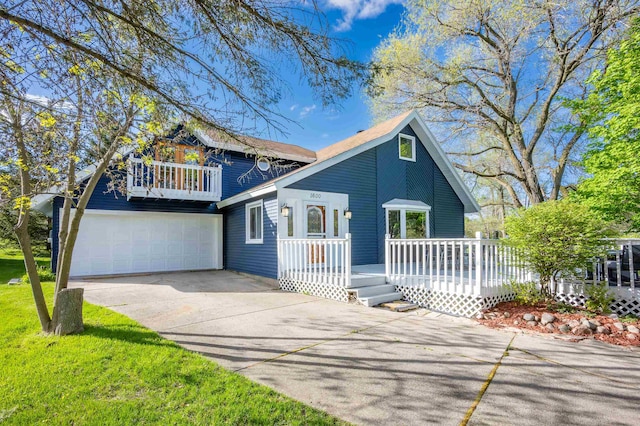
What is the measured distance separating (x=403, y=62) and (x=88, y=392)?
14.1 meters

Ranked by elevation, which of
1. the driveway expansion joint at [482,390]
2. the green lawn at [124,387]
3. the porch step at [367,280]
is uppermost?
the porch step at [367,280]

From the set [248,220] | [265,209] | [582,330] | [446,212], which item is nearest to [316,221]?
[265,209]

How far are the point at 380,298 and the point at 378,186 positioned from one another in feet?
16.9

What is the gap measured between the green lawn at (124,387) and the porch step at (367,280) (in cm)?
426

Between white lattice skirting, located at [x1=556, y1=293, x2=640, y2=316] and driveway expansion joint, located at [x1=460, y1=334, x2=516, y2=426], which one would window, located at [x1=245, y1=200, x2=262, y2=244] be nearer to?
driveway expansion joint, located at [x1=460, y1=334, x2=516, y2=426]

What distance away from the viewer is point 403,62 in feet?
43.8

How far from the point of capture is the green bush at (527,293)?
6.44m

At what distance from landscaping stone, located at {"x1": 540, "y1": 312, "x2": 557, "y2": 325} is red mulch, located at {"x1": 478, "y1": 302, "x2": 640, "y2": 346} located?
6 centimetres

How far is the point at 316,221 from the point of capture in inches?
396

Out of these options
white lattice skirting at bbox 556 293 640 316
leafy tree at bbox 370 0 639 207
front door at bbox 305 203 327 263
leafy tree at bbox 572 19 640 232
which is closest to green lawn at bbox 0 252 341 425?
front door at bbox 305 203 327 263

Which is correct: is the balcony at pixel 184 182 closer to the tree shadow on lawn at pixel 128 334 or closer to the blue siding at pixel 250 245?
the blue siding at pixel 250 245

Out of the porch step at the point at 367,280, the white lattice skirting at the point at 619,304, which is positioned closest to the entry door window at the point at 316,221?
the porch step at the point at 367,280

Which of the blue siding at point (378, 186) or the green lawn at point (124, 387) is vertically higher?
the blue siding at point (378, 186)

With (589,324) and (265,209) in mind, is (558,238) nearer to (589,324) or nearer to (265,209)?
(589,324)
